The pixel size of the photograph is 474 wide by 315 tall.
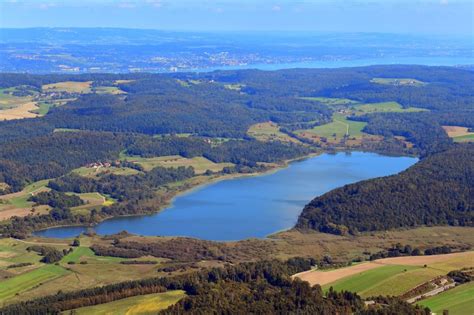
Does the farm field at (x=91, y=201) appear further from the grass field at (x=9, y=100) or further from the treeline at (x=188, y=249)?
the grass field at (x=9, y=100)

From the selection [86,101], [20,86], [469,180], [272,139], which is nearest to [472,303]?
A: [469,180]

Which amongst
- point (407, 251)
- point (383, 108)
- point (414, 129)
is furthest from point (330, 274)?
point (383, 108)

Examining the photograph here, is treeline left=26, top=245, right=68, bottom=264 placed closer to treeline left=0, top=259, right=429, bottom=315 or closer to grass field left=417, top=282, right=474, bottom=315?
treeline left=0, top=259, right=429, bottom=315

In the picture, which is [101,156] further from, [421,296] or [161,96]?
[421,296]

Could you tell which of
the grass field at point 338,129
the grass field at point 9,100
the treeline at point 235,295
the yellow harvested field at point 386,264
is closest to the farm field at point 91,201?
the treeline at point 235,295

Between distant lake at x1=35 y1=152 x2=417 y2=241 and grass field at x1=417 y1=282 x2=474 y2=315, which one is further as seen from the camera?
distant lake at x1=35 y1=152 x2=417 y2=241

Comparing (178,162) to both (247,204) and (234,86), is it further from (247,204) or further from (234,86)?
(234,86)

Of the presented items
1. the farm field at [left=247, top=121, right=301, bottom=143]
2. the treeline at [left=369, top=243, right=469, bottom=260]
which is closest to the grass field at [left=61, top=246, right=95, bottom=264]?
the treeline at [left=369, top=243, right=469, bottom=260]
